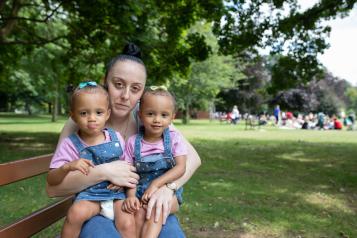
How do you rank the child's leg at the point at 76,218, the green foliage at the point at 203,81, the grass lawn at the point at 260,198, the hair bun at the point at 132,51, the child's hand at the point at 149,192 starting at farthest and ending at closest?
1. the green foliage at the point at 203,81
2. the grass lawn at the point at 260,198
3. the hair bun at the point at 132,51
4. the child's hand at the point at 149,192
5. the child's leg at the point at 76,218

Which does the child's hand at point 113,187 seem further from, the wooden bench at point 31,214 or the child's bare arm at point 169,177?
the wooden bench at point 31,214

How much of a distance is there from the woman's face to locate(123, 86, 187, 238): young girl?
12cm

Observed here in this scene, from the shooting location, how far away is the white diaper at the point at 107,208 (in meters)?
2.75

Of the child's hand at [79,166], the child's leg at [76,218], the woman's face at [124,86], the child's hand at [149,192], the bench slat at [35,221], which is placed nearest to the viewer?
the child's hand at [79,166]

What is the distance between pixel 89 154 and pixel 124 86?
0.55 m

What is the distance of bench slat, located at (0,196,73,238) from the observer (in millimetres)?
2888

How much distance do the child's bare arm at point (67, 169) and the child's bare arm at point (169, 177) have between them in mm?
394

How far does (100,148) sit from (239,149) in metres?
13.5

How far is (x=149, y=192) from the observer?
2797 millimetres

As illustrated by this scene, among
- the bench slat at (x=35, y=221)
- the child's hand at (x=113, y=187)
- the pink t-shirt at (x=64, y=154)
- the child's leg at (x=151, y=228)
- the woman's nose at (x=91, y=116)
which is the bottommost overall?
the bench slat at (x=35, y=221)

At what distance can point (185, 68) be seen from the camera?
1514 centimetres

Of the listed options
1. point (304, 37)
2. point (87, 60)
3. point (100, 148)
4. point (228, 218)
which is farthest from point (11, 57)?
point (100, 148)

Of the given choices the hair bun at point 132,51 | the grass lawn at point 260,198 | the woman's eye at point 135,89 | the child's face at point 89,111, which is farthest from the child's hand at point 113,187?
the grass lawn at point 260,198

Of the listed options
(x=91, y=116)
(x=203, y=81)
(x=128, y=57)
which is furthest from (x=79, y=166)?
(x=203, y=81)
